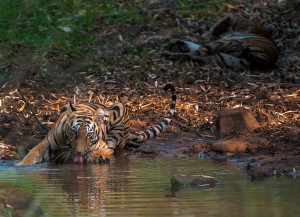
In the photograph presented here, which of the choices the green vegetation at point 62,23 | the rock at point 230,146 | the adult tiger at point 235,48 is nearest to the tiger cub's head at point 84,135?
the green vegetation at point 62,23

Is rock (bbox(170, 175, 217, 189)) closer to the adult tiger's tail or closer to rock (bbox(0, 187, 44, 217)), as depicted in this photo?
rock (bbox(0, 187, 44, 217))

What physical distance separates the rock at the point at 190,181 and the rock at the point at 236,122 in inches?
116

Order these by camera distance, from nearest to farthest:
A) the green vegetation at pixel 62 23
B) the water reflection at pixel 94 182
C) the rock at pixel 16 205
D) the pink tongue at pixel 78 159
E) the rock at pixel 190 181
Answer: the rock at pixel 16 205 < the green vegetation at pixel 62 23 < the water reflection at pixel 94 182 < the rock at pixel 190 181 < the pink tongue at pixel 78 159

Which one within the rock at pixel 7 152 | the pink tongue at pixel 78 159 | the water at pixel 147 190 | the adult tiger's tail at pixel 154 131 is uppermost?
A: the adult tiger's tail at pixel 154 131

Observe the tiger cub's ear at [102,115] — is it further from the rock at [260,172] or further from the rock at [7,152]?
the rock at [260,172]

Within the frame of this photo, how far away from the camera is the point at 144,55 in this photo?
14.4 m

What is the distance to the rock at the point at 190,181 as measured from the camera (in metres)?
8.10

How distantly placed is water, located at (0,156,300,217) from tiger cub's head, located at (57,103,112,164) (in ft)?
0.78

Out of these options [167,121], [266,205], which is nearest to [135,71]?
[167,121]

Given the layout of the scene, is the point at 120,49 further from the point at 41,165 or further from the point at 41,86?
the point at 41,165

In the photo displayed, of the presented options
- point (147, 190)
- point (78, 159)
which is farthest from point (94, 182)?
point (78, 159)

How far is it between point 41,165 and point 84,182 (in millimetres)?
1264

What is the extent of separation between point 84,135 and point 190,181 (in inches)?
88.1

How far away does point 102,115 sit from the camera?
419 inches
